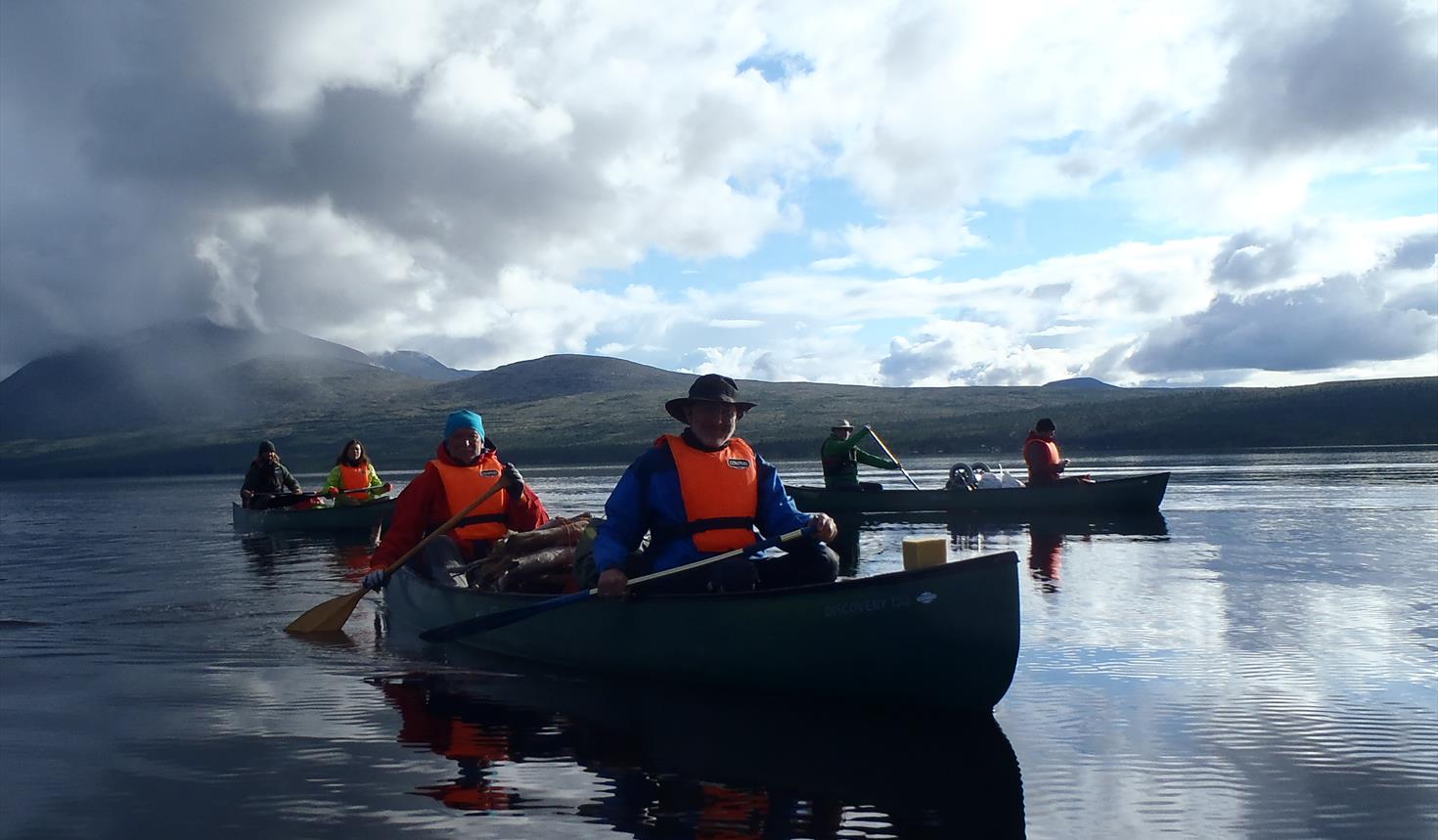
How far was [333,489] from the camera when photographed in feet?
81.1

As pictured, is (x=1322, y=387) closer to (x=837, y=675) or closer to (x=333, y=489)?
(x=333, y=489)

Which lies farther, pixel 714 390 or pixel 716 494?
pixel 716 494

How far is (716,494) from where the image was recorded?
8.34m

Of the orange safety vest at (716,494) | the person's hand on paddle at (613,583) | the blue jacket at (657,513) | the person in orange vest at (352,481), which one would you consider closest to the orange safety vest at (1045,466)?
the person in orange vest at (352,481)

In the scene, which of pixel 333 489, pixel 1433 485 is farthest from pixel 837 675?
pixel 1433 485

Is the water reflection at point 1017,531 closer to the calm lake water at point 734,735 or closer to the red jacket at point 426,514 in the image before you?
the calm lake water at point 734,735

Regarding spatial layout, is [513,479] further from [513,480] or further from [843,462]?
[843,462]

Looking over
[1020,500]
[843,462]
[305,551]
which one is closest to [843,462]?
[843,462]

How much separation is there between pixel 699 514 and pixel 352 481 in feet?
61.5

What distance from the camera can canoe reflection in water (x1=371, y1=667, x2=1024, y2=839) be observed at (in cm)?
574

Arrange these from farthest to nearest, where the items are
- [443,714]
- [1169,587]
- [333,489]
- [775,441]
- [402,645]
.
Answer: [775,441], [333,489], [1169,587], [402,645], [443,714]

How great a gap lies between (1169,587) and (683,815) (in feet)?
31.0

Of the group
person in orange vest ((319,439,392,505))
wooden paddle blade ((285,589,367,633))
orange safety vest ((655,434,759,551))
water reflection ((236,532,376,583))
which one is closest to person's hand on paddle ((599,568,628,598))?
orange safety vest ((655,434,759,551))

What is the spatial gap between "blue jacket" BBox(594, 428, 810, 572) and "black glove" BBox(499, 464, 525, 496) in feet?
10.0
